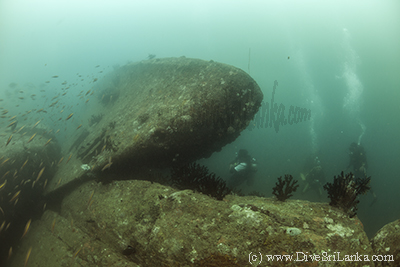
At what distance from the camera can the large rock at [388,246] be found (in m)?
2.71

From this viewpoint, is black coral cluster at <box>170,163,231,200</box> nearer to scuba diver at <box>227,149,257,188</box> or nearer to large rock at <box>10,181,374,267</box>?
large rock at <box>10,181,374,267</box>

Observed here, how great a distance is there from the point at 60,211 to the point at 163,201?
19.5 feet

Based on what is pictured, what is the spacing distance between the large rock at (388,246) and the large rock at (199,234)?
0.40 meters

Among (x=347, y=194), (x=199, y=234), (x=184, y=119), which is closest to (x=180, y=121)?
(x=184, y=119)

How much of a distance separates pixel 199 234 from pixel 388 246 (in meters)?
3.34

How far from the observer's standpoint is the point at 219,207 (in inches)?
145

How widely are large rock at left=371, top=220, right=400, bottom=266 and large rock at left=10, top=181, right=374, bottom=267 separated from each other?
403mm

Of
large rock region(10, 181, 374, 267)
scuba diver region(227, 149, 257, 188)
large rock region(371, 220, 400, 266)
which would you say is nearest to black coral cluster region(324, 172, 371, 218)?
large rock region(10, 181, 374, 267)

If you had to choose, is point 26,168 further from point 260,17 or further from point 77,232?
point 260,17

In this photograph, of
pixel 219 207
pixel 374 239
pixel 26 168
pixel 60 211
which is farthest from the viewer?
pixel 26 168

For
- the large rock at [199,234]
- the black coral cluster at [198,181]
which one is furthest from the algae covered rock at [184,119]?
the large rock at [199,234]

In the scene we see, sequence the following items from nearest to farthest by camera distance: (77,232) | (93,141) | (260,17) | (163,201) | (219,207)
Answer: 1. (219,207)
2. (163,201)
3. (77,232)
4. (93,141)
5. (260,17)

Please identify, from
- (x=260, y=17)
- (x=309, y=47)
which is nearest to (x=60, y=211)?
(x=309, y=47)

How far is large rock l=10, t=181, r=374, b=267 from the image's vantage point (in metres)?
2.70
